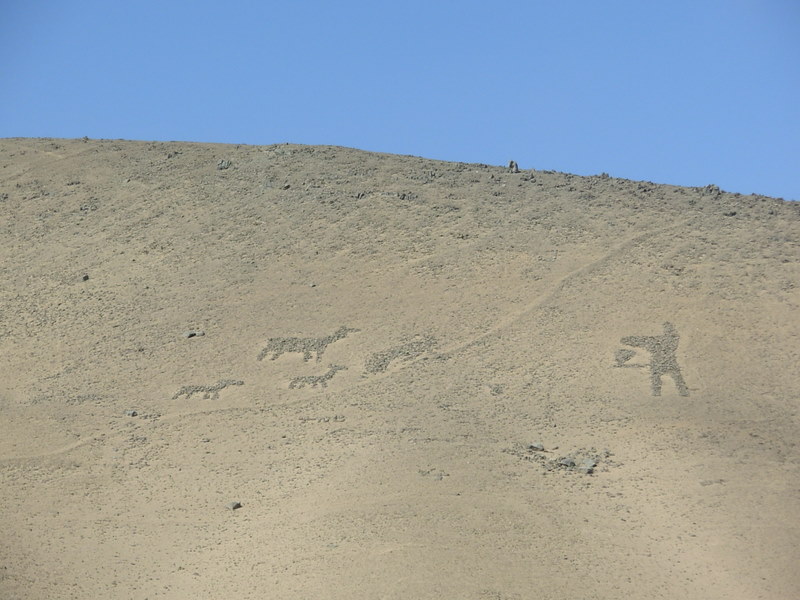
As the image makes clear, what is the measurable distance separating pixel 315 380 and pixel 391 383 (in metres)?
1.14

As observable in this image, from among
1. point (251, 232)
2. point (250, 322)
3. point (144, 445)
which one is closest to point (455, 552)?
point (144, 445)

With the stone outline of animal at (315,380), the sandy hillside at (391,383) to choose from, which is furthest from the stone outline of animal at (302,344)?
the stone outline of animal at (315,380)

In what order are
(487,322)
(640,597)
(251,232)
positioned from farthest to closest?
(251,232) < (487,322) < (640,597)

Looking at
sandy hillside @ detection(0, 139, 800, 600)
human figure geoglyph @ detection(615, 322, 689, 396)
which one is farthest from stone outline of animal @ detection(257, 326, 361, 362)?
human figure geoglyph @ detection(615, 322, 689, 396)

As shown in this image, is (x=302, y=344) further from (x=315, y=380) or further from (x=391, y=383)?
(x=391, y=383)

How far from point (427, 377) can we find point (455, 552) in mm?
4209

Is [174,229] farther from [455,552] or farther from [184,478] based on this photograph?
[455,552]

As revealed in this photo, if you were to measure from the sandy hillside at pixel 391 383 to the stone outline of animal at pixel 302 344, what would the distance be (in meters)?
0.04

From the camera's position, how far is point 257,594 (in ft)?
48.3

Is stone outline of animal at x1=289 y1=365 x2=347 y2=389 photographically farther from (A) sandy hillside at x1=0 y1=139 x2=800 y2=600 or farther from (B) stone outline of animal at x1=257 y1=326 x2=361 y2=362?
(B) stone outline of animal at x1=257 y1=326 x2=361 y2=362

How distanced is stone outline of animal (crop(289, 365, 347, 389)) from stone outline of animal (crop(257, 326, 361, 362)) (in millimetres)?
545

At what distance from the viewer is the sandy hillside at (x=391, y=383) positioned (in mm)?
15336

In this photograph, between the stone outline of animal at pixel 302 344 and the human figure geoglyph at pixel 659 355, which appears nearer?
the human figure geoglyph at pixel 659 355

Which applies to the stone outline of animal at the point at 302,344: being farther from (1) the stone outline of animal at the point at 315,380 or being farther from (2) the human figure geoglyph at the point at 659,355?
(2) the human figure geoglyph at the point at 659,355
